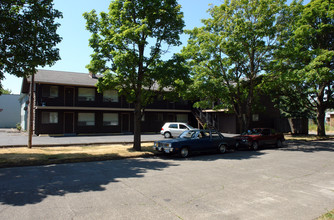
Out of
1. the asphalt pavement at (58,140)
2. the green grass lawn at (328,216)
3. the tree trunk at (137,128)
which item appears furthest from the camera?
the asphalt pavement at (58,140)

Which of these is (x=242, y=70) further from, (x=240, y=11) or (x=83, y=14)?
(x=83, y=14)

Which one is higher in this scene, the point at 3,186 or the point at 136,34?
the point at 136,34

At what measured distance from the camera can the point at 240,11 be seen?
1720 cm

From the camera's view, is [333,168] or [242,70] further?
[242,70]

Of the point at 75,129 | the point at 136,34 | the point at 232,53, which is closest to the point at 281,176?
the point at 136,34

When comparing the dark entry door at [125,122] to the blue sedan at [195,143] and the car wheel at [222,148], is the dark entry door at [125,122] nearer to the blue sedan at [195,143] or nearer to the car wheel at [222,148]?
the blue sedan at [195,143]

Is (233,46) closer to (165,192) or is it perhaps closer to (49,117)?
(165,192)

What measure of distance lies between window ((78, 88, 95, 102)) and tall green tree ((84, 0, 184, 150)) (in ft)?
45.6

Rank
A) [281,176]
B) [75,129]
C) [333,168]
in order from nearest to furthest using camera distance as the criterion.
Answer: [281,176]
[333,168]
[75,129]

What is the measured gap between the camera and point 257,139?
15594 millimetres

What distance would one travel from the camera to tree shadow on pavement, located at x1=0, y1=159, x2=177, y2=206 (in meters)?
5.64

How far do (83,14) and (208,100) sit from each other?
35.7 ft

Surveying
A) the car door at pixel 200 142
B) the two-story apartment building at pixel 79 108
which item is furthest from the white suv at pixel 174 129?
the car door at pixel 200 142

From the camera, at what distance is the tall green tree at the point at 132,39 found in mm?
12953
